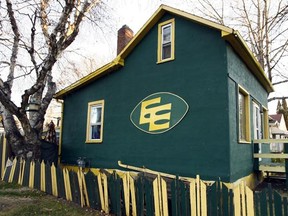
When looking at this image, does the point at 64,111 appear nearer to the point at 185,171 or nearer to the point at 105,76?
the point at 105,76

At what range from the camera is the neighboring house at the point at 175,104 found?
24.0ft

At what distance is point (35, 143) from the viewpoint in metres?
10.4

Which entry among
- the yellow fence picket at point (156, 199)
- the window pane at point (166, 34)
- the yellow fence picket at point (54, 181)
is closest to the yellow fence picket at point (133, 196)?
the yellow fence picket at point (156, 199)

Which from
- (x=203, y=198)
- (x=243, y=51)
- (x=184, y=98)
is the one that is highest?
(x=243, y=51)

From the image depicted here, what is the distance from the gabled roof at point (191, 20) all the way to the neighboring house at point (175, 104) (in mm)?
31

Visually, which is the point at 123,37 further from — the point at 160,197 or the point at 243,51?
the point at 160,197

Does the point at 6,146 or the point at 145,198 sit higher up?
the point at 6,146

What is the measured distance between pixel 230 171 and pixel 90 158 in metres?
5.88

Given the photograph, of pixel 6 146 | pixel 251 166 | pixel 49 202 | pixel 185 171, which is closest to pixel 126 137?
pixel 185 171

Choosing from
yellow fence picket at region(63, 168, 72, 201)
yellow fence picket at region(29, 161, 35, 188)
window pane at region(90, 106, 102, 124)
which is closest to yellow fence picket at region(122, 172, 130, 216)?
yellow fence picket at region(63, 168, 72, 201)

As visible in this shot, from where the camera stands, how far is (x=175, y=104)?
27.0 feet

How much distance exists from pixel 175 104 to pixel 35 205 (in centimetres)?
503

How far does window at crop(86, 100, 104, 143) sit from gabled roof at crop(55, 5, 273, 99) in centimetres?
113

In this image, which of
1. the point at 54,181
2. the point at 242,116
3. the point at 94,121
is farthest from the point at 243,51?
the point at 54,181
